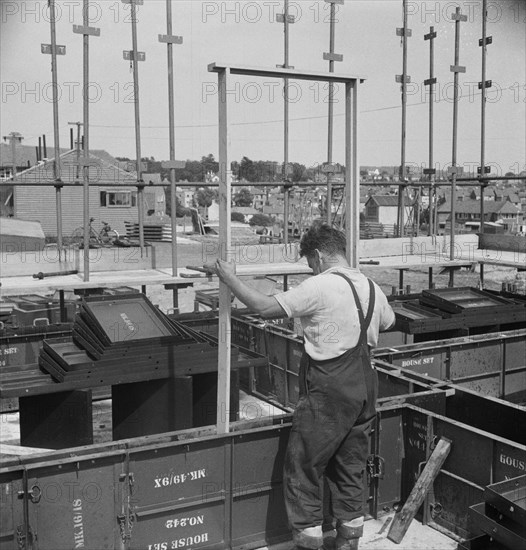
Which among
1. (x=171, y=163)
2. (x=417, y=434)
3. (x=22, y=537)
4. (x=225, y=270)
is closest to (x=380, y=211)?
(x=171, y=163)

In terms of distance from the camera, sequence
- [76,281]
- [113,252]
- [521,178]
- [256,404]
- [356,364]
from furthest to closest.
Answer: [521,178] < [113,252] < [76,281] < [256,404] < [356,364]

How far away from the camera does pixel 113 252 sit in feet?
41.4

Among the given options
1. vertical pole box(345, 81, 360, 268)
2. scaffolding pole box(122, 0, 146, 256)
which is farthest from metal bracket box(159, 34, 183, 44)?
vertical pole box(345, 81, 360, 268)

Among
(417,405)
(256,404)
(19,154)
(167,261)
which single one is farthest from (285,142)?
(19,154)

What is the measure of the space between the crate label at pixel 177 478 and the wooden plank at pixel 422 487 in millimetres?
1652

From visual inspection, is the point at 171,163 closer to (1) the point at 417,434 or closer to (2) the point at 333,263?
(1) the point at 417,434

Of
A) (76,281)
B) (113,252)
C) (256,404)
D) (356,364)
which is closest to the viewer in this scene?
(356,364)

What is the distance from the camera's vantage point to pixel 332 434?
4.60 meters

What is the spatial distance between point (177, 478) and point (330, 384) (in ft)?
4.33

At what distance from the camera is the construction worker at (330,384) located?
455 centimetres

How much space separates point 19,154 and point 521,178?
218 ft

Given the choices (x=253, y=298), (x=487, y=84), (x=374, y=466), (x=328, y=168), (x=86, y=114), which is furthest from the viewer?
(x=487, y=84)

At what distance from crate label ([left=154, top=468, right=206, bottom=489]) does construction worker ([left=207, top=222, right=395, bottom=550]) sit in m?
0.66

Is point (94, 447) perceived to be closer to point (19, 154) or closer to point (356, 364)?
point (356, 364)
